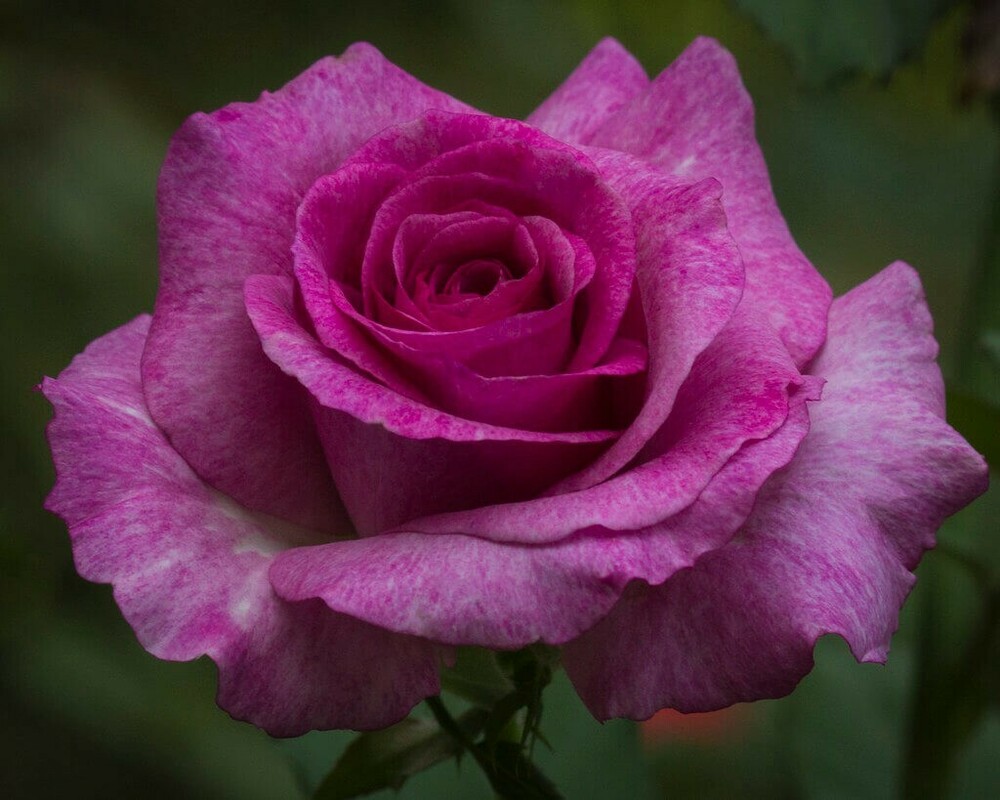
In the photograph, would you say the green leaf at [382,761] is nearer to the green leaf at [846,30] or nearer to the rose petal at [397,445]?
the rose petal at [397,445]

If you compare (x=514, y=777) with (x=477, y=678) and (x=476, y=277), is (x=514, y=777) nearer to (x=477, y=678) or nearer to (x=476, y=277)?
(x=477, y=678)

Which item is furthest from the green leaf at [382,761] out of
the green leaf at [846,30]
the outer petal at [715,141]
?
the green leaf at [846,30]

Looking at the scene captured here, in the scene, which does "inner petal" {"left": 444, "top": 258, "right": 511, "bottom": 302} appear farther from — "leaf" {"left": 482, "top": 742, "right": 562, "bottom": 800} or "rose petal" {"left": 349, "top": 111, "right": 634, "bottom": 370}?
"leaf" {"left": 482, "top": 742, "right": 562, "bottom": 800}

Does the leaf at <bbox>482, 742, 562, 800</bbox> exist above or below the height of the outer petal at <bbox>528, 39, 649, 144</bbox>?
below

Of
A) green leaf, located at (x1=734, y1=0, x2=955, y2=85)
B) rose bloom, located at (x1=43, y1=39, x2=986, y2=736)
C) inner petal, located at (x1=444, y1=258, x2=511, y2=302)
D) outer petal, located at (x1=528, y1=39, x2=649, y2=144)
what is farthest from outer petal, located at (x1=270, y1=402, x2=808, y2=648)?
green leaf, located at (x1=734, y1=0, x2=955, y2=85)

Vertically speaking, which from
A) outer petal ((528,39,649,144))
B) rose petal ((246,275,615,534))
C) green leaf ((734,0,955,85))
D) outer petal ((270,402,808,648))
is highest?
outer petal ((528,39,649,144))

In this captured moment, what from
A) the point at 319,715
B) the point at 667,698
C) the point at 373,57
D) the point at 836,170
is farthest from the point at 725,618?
the point at 836,170

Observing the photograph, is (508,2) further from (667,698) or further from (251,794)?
(667,698)
